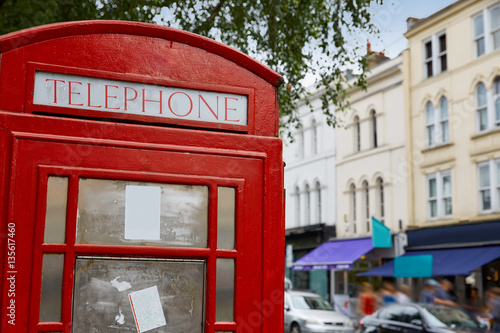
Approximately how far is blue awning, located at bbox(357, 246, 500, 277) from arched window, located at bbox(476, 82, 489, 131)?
149 inches

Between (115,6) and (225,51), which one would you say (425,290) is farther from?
(225,51)

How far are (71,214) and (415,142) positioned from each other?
2082cm

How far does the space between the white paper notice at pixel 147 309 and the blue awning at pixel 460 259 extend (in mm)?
16241

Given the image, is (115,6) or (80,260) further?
(115,6)

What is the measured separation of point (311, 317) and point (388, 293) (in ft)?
15.0

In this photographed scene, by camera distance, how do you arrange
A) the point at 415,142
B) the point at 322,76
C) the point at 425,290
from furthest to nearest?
the point at 415,142 < the point at 425,290 < the point at 322,76

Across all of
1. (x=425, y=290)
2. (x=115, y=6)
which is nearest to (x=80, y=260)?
(x=115, y=6)

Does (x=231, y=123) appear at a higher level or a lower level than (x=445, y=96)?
lower

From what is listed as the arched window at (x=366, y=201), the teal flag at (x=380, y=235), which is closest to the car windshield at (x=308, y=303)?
the teal flag at (x=380, y=235)

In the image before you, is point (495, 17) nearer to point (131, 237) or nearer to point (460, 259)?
point (460, 259)

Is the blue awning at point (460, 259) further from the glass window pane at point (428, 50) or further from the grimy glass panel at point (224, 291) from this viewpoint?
the grimy glass panel at point (224, 291)

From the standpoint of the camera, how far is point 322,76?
1427 cm

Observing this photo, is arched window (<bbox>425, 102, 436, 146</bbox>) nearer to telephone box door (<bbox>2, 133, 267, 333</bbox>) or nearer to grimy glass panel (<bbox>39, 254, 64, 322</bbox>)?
telephone box door (<bbox>2, 133, 267, 333</bbox>)

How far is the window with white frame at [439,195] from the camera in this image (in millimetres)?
21078
